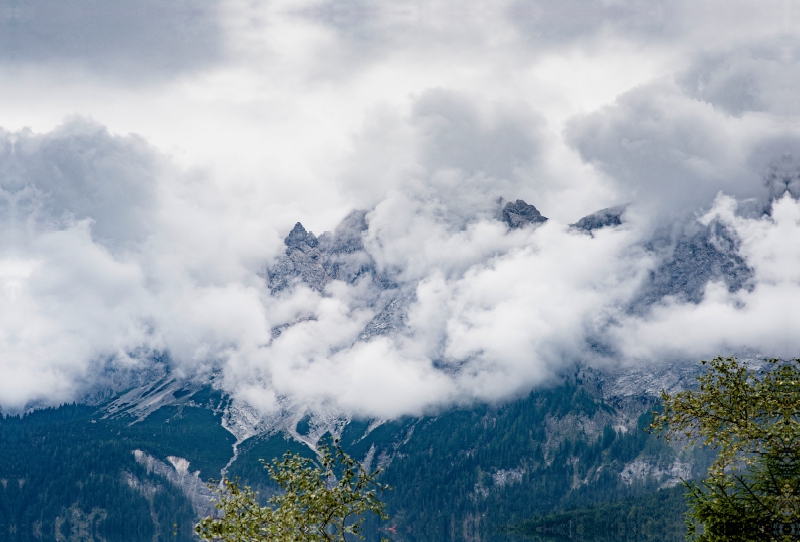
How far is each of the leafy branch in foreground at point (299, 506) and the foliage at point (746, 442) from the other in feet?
44.5

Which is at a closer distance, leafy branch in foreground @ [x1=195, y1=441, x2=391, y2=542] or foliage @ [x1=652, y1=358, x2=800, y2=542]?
foliage @ [x1=652, y1=358, x2=800, y2=542]

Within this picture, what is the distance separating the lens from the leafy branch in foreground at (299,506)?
107 feet

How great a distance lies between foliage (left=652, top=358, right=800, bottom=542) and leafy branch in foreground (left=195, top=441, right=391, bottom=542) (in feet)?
44.5

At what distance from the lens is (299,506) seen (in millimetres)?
34594

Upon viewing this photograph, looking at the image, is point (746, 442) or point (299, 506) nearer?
point (746, 442)

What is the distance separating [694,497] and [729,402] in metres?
4.62

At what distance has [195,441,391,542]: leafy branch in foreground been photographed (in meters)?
32.8

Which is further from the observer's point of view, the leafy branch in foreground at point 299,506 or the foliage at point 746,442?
the leafy branch in foreground at point 299,506

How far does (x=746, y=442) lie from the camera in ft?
105

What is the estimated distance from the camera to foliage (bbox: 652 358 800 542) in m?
31.6

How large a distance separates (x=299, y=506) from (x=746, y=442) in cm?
1905

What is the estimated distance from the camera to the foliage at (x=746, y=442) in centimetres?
3156

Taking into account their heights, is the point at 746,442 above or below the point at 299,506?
above

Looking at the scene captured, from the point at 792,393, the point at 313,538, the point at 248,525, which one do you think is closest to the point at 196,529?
the point at 248,525
